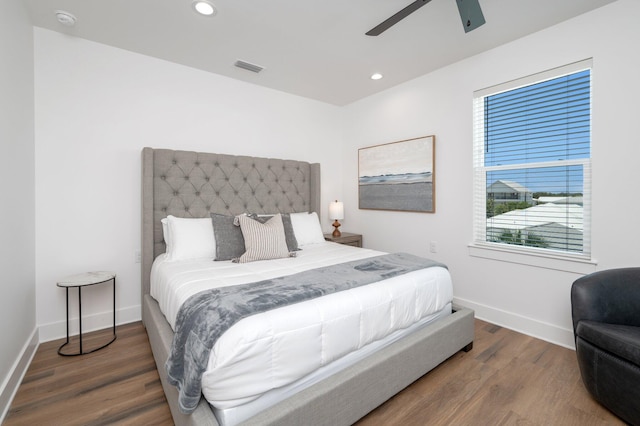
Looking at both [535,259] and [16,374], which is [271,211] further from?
[535,259]

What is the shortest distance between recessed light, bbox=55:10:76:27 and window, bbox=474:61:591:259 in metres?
3.46

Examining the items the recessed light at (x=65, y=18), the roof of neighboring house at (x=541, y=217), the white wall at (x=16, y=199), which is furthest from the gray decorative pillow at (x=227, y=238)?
the roof of neighboring house at (x=541, y=217)

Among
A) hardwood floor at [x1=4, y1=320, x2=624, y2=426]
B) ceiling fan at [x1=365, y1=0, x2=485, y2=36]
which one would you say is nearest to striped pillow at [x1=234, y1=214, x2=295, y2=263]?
hardwood floor at [x1=4, y1=320, x2=624, y2=426]

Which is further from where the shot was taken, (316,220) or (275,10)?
(316,220)

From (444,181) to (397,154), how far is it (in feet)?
2.25

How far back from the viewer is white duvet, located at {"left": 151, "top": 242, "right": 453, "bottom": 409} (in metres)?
1.17

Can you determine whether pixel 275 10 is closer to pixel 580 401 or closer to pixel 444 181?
pixel 444 181

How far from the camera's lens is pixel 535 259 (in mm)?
2531

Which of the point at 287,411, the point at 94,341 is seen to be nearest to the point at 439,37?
the point at 287,411

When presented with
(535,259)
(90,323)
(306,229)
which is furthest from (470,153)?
(90,323)

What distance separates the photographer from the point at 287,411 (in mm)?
1220

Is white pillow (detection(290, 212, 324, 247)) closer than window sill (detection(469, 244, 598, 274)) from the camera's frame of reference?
No

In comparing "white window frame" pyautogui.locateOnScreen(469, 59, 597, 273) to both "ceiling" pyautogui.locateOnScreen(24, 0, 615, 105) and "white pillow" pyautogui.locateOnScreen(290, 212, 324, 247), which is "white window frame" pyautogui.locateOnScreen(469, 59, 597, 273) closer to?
"ceiling" pyautogui.locateOnScreen(24, 0, 615, 105)

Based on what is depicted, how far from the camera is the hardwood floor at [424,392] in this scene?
1.58 meters
